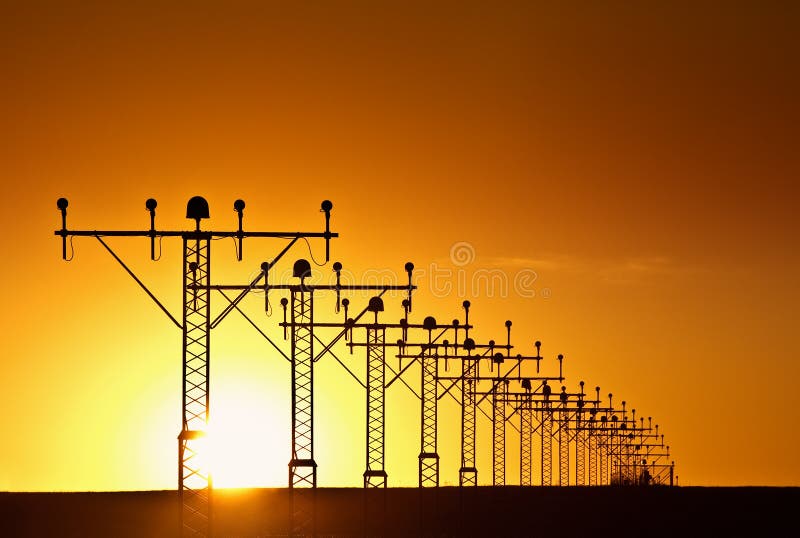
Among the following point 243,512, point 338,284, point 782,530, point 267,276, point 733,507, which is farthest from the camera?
point 733,507

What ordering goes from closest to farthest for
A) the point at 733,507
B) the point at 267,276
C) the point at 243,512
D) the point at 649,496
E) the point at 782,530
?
1. the point at 267,276
2. the point at 782,530
3. the point at 243,512
4. the point at 733,507
5. the point at 649,496

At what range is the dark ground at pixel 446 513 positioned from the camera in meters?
87.1

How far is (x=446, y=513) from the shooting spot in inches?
4122

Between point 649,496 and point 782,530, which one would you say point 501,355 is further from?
point 649,496

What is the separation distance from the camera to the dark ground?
286 feet

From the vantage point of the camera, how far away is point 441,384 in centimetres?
8406

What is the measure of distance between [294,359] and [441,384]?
25.6 metres

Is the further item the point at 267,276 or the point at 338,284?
the point at 338,284

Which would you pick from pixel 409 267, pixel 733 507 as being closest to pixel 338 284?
pixel 409 267

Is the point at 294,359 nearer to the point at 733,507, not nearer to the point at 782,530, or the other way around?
the point at 782,530

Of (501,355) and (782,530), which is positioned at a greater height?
(501,355)

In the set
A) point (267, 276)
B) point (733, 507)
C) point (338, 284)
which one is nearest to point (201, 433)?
point (267, 276)

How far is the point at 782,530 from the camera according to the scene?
9069 cm

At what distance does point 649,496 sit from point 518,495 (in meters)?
9.41
